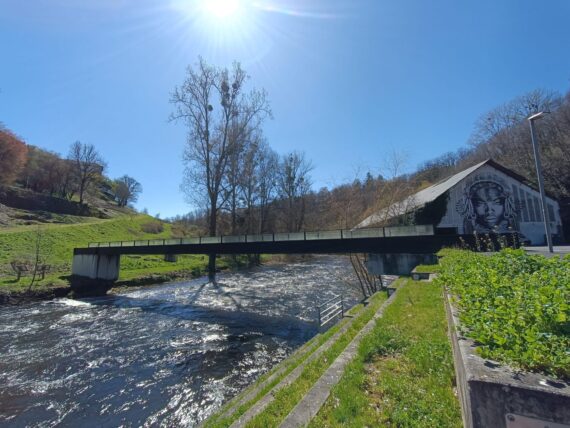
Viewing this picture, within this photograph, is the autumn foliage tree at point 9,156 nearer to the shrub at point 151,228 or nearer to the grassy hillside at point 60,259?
the grassy hillside at point 60,259

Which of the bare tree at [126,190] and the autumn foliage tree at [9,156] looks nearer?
the autumn foliage tree at [9,156]

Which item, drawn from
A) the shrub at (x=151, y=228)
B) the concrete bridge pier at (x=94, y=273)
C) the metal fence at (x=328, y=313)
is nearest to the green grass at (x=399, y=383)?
the metal fence at (x=328, y=313)

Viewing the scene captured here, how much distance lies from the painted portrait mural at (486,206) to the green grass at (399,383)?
17.0m

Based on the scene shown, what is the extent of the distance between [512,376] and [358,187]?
1715 centimetres

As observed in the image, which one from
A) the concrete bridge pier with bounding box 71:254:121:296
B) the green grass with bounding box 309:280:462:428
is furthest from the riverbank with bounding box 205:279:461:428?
the concrete bridge pier with bounding box 71:254:121:296

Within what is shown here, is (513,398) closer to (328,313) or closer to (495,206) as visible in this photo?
(328,313)

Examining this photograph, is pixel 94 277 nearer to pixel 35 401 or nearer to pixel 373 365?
pixel 35 401

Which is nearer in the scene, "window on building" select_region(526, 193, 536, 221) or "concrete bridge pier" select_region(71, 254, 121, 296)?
"window on building" select_region(526, 193, 536, 221)

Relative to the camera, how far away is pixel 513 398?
1870mm

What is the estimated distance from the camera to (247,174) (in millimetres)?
41406

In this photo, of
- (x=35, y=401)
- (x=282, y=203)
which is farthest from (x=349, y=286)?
(x=282, y=203)

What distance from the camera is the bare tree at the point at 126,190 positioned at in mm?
98625

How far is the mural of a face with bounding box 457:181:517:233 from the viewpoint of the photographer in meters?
19.7

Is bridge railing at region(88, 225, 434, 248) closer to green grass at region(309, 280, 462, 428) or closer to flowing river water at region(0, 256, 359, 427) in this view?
flowing river water at region(0, 256, 359, 427)
